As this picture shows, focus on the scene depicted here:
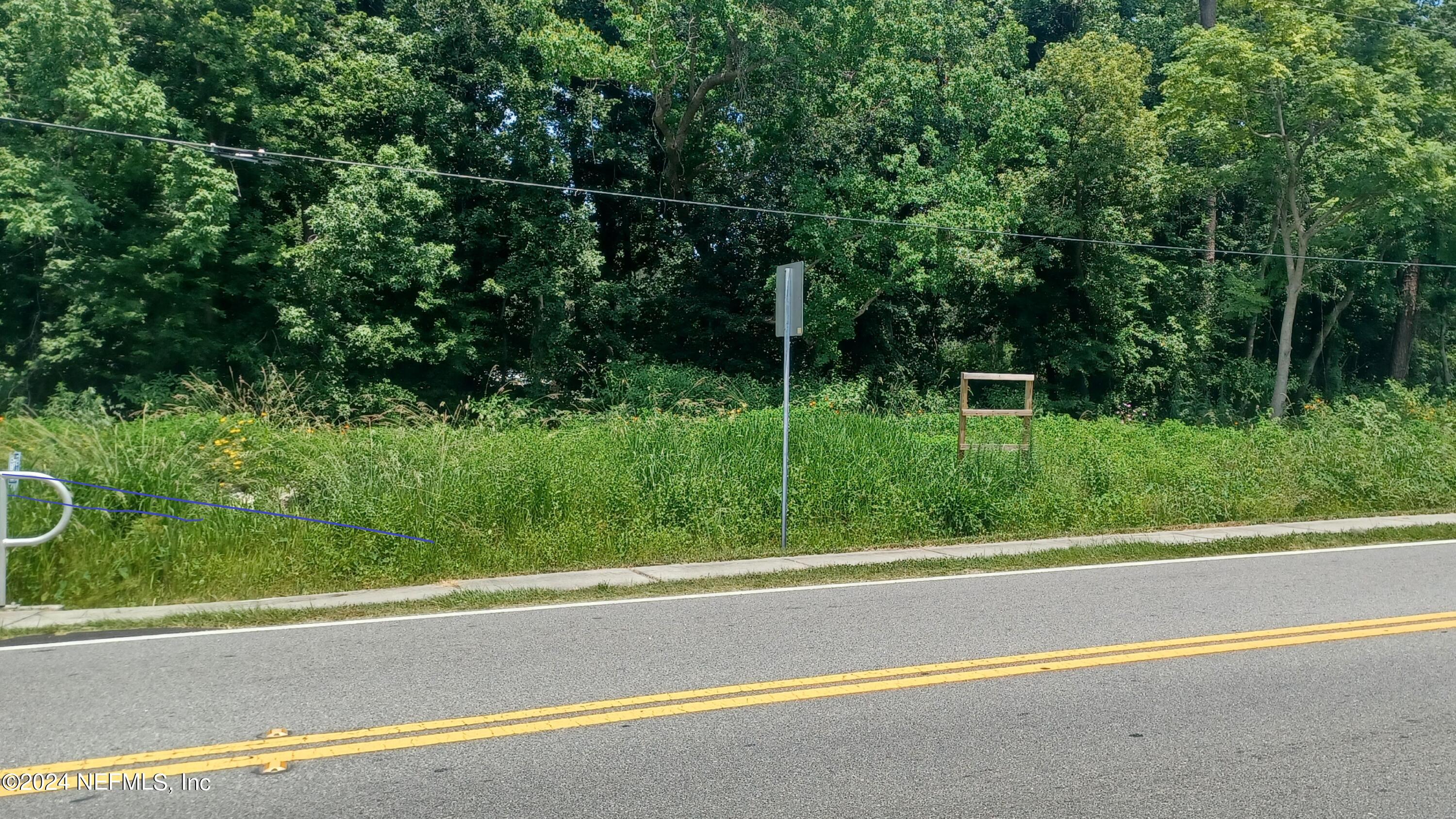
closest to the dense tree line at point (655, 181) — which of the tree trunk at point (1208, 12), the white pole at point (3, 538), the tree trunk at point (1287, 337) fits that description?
the tree trunk at point (1287, 337)

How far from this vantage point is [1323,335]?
40.0 meters

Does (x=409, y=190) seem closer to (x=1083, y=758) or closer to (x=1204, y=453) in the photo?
(x=1204, y=453)

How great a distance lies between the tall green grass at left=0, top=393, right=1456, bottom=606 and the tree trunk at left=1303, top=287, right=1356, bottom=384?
25843 mm

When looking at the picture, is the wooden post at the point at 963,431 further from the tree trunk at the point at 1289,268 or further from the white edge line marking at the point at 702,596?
the tree trunk at the point at 1289,268

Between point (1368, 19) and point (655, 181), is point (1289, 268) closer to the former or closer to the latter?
point (1368, 19)

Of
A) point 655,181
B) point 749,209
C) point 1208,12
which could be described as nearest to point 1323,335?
point 1208,12

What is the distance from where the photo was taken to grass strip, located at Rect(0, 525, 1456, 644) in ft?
26.2

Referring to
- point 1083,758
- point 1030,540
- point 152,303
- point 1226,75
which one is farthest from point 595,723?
point 1226,75

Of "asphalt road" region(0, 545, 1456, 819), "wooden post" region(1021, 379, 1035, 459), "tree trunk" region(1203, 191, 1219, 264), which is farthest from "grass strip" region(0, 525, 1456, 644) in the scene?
"tree trunk" region(1203, 191, 1219, 264)

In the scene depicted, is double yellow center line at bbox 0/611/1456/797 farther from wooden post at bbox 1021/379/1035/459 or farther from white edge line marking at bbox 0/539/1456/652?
wooden post at bbox 1021/379/1035/459

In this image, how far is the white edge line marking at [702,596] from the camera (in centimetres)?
740

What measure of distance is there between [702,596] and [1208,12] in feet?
123

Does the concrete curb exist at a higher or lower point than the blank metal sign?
lower

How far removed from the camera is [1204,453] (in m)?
16.0
